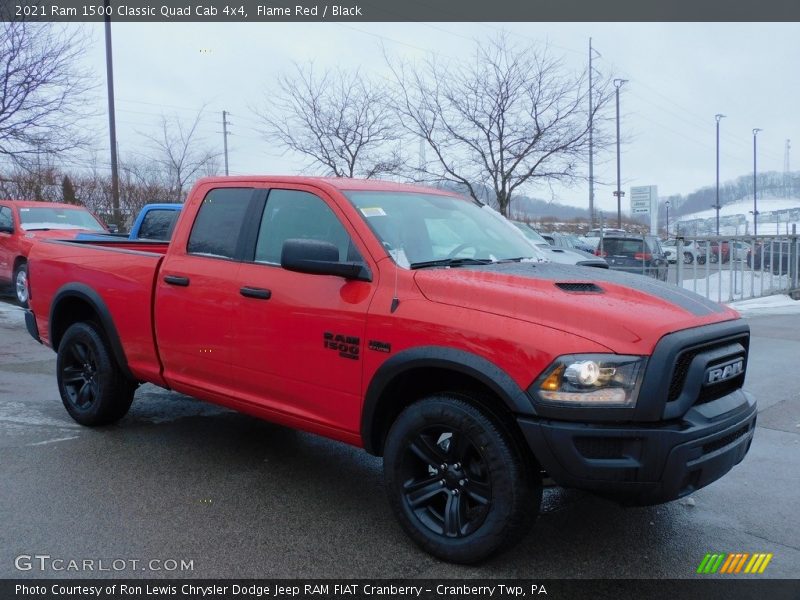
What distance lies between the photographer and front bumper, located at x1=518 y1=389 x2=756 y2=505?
2.92 metres

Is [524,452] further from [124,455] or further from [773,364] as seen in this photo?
[773,364]

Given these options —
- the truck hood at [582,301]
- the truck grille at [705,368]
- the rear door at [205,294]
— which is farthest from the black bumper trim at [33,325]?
the truck grille at [705,368]

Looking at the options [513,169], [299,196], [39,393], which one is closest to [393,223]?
[299,196]

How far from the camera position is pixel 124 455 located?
4.96m

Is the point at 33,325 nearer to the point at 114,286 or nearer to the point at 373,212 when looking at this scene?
the point at 114,286

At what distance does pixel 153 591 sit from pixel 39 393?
14.0 feet

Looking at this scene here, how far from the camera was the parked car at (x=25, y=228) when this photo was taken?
12.3 m

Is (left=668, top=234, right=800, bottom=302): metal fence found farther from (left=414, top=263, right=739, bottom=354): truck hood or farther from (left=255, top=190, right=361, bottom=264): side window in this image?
(left=255, top=190, right=361, bottom=264): side window

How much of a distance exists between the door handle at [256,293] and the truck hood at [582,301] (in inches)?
38.5

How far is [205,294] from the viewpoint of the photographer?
14.7 feet

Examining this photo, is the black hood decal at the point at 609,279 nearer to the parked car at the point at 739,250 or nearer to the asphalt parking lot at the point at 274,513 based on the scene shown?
the asphalt parking lot at the point at 274,513

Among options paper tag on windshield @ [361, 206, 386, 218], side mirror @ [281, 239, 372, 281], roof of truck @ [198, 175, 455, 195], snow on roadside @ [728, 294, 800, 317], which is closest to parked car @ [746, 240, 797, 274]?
snow on roadside @ [728, 294, 800, 317]

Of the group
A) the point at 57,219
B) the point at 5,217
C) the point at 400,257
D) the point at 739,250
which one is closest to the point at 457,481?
the point at 400,257

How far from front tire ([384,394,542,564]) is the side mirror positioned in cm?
77
